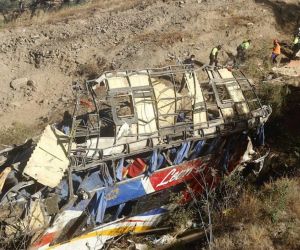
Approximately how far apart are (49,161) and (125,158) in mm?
1715

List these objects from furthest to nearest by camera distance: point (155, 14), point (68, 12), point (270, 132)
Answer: point (68, 12), point (155, 14), point (270, 132)

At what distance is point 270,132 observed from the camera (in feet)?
42.8

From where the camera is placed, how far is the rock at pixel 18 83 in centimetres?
1783

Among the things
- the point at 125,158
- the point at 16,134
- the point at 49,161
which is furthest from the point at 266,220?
the point at 16,134

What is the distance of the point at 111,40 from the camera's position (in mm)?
19250

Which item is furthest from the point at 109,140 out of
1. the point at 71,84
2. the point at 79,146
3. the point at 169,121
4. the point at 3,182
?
the point at 71,84

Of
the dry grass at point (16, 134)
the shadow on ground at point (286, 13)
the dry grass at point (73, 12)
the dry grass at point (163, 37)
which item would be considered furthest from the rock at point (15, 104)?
the shadow on ground at point (286, 13)

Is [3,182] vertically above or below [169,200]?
above

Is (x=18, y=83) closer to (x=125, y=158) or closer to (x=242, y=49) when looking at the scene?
(x=242, y=49)

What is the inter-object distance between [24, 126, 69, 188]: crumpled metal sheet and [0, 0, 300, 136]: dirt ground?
731cm

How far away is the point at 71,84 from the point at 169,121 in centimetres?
876

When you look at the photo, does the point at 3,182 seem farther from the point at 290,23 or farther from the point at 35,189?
the point at 290,23

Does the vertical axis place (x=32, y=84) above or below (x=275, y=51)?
below

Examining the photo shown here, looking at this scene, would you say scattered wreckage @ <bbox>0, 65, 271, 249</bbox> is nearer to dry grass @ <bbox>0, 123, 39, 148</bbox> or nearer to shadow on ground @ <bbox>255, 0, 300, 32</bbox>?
dry grass @ <bbox>0, 123, 39, 148</bbox>
